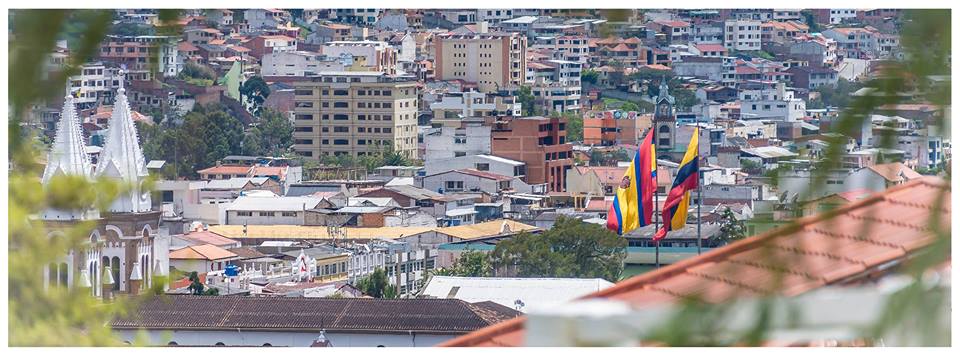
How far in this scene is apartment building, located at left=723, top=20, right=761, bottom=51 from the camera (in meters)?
22.4

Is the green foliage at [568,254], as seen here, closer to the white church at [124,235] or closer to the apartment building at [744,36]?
the white church at [124,235]

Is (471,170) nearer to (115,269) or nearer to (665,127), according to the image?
(665,127)

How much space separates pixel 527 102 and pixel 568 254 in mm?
8146

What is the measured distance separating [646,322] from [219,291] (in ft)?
35.9

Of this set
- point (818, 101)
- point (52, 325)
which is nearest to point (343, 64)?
point (818, 101)

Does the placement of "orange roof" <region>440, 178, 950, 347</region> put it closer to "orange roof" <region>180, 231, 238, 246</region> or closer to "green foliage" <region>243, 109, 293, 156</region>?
"orange roof" <region>180, 231, 238, 246</region>

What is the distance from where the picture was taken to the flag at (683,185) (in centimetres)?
678

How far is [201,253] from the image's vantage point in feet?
39.3

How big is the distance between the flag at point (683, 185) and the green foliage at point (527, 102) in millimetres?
10831

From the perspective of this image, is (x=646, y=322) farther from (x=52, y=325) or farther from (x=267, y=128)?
(x=267, y=128)

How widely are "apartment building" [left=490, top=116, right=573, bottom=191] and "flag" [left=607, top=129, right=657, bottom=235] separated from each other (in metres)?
6.85

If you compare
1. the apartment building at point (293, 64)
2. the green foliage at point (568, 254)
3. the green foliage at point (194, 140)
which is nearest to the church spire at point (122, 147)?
the green foliage at point (568, 254)

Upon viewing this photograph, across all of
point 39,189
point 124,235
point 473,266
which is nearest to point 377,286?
point 473,266

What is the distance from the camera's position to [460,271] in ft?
38.8
